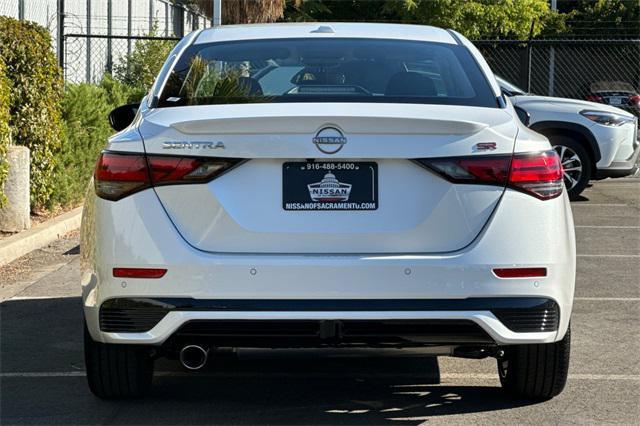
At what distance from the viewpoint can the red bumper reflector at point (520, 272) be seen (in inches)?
190

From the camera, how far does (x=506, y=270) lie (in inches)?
191

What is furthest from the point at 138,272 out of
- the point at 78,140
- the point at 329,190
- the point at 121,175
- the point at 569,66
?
the point at 569,66

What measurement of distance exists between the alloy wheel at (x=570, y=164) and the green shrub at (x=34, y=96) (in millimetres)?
6156

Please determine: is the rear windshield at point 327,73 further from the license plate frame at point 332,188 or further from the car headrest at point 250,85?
the license plate frame at point 332,188

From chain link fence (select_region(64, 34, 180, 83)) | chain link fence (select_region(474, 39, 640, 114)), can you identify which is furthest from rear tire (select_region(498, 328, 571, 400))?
chain link fence (select_region(474, 39, 640, 114))

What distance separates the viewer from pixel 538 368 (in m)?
5.41

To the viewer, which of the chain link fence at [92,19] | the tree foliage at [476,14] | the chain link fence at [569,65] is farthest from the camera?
the chain link fence at [569,65]

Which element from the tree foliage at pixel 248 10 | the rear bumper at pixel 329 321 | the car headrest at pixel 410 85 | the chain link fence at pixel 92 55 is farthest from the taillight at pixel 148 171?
the tree foliage at pixel 248 10

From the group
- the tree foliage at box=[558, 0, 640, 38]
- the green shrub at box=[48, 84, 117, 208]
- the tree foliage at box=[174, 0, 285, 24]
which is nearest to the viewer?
the green shrub at box=[48, 84, 117, 208]

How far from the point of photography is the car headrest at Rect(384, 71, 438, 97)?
17.6 feet

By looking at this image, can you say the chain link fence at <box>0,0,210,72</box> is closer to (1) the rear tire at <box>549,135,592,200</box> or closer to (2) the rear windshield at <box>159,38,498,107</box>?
(1) the rear tire at <box>549,135,592,200</box>

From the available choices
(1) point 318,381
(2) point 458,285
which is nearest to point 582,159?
(1) point 318,381

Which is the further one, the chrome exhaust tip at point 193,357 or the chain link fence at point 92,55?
the chain link fence at point 92,55

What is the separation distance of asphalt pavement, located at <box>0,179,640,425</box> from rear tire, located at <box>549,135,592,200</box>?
23.6ft
